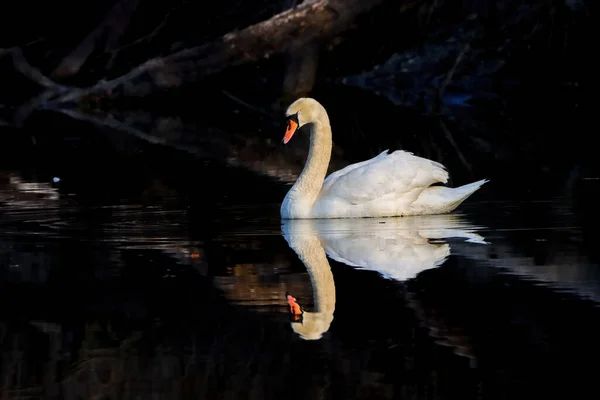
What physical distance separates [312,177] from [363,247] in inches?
84.6

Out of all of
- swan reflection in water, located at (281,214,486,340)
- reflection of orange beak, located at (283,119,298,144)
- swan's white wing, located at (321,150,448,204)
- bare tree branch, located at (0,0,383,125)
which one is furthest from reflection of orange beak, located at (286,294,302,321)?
bare tree branch, located at (0,0,383,125)

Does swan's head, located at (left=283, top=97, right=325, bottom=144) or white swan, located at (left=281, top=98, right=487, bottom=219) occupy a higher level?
swan's head, located at (left=283, top=97, right=325, bottom=144)

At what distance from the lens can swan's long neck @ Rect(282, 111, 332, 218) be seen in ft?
35.1

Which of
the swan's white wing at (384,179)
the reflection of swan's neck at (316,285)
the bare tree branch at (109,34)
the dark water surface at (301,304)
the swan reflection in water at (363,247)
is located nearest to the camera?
the dark water surface at (301,304)

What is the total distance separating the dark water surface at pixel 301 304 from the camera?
214 inches

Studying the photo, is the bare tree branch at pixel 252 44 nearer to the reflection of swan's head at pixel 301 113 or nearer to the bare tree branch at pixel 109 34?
the bare tree branch at pixel 109 34

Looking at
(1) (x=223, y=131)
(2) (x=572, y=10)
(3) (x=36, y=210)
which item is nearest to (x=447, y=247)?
(3) (x=36, y=210)

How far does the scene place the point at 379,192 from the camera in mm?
10586

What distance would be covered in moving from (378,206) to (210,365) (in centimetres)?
507

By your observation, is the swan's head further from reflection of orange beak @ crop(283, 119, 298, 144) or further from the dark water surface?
the dark water surface

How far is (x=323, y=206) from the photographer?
10.7m

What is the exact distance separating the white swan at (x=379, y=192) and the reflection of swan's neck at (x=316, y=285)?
Result: 92 cm

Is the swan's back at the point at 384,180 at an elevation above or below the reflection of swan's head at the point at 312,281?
above

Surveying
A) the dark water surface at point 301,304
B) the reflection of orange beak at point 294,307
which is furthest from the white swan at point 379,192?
the reflection of orange beak at point 294,307
